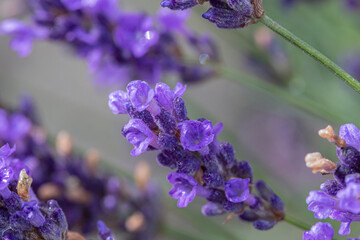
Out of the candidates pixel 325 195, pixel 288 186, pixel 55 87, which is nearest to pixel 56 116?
pixel 55 87

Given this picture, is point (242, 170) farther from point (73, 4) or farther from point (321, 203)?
point (73, 4)

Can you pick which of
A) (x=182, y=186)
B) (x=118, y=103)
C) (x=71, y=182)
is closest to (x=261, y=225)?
(x=182, y=186)

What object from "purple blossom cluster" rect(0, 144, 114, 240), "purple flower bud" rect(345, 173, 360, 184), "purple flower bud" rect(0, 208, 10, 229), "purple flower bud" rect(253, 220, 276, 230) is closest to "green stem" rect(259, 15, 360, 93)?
"purple flower bud" rect(345, 173, 360, 184)

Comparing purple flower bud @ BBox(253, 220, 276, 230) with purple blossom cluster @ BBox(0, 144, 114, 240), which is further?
purple flower bud @ BBox(253, 220, 276, 230)

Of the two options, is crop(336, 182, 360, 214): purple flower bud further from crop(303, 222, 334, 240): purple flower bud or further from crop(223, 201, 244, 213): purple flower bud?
crop(223, 201, 244, 213): purple flower bud

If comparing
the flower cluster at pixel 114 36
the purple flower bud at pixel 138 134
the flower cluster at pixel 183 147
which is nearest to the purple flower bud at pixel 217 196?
the flower cluster at pixel 183 147
